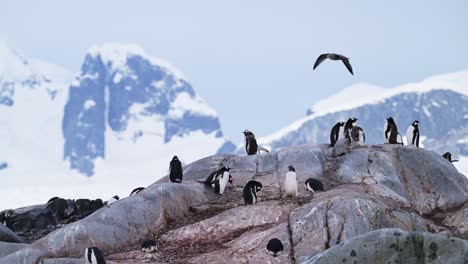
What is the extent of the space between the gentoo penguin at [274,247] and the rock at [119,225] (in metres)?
4.44

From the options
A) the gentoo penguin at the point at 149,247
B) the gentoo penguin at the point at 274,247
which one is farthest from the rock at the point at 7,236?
the gentoo penguin at the point at 274,247

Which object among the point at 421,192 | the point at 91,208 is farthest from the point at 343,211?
the point at 91,208

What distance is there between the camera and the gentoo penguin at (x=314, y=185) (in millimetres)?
29406

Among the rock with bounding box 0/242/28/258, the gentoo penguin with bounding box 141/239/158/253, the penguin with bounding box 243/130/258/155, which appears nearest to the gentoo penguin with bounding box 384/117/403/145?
the penguin with bounding box 243/130/258/155

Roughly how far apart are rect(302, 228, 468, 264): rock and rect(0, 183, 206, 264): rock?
445 inches

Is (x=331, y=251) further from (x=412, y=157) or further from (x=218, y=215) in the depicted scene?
(x=412, y=157)

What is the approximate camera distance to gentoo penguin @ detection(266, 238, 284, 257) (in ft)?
80.4

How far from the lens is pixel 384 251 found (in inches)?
625

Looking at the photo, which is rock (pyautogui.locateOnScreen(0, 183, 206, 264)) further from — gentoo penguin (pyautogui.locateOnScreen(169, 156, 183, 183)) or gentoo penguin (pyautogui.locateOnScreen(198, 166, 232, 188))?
gentoo penguin (pyautogui.locateOnScreen(169, 156, 183, 183))

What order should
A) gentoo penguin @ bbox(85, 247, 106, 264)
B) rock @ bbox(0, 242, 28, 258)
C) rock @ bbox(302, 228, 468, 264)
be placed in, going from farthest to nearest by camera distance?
rock @ bbox(0, 242, 28, 258), gentoo penguin @ bbox(85, 247, 106, 264), rock @ bbox(302, 228, 468, 264)

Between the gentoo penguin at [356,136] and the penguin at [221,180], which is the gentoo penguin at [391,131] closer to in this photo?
the gentoo penguin at [356,136]

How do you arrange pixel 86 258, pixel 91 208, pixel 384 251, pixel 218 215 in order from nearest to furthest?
pixel 384 251 < pixel 86 258 < pixel 218 215 < pixel 91 208

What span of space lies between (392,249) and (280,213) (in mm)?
11449

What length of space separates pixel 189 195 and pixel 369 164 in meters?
6.08
